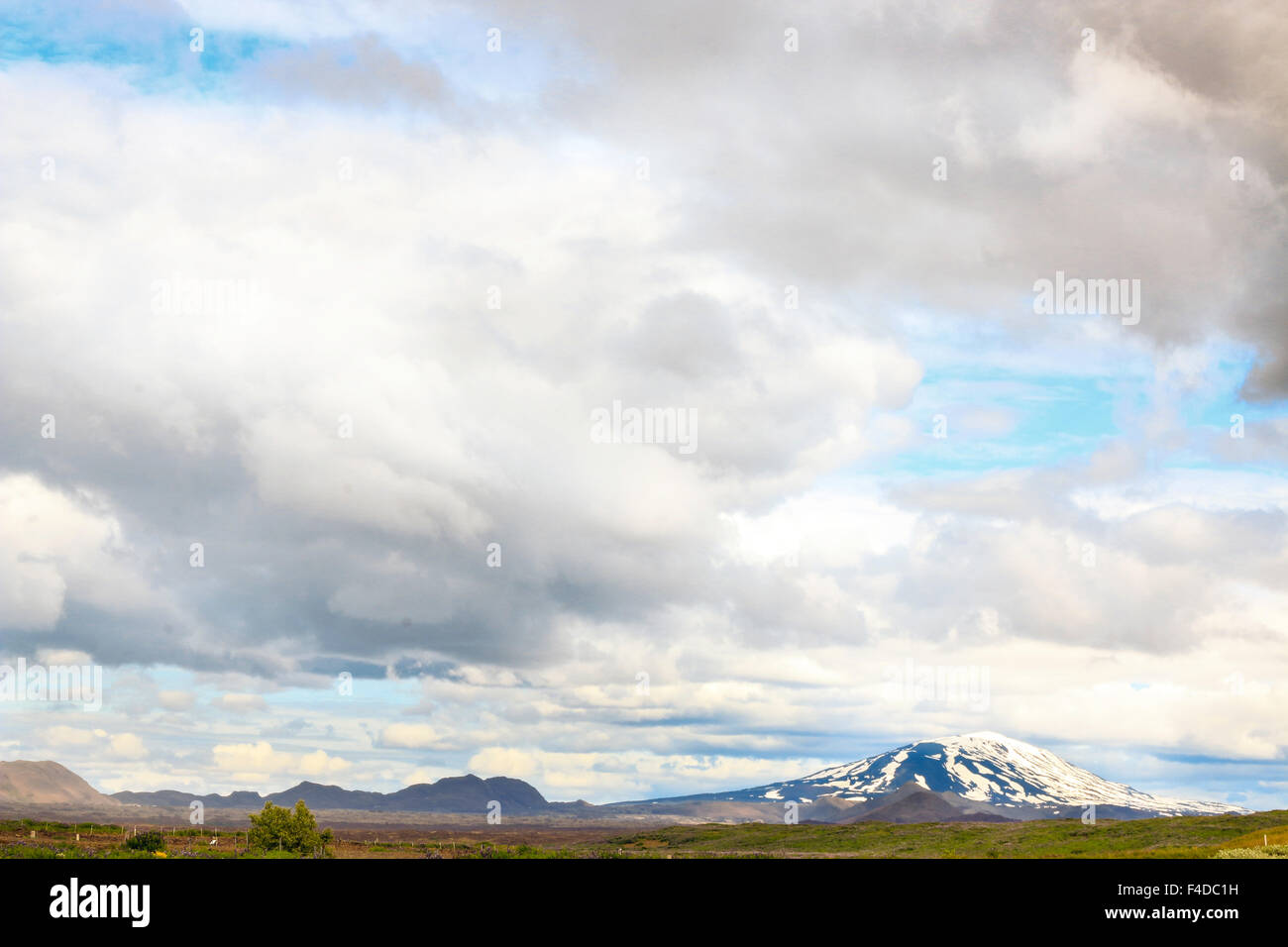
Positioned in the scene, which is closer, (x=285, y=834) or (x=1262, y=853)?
(x=1262, y=853)

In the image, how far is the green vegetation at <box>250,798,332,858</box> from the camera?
18788cm

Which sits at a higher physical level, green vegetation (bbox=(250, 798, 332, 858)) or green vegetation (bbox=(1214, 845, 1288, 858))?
green vegetation (bbox=(1214, 845, 1288, 858))

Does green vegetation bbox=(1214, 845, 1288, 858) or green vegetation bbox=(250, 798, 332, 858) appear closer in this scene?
green vegetation bbox=(1214, 845, 1288, 858)

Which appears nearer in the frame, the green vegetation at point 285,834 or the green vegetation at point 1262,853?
the green vegetation at point 1262,853

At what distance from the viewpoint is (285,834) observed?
189 meters

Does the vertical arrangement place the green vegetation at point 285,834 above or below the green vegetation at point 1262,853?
below

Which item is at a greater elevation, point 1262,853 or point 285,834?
point 1262,853

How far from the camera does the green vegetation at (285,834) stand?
188 metres
